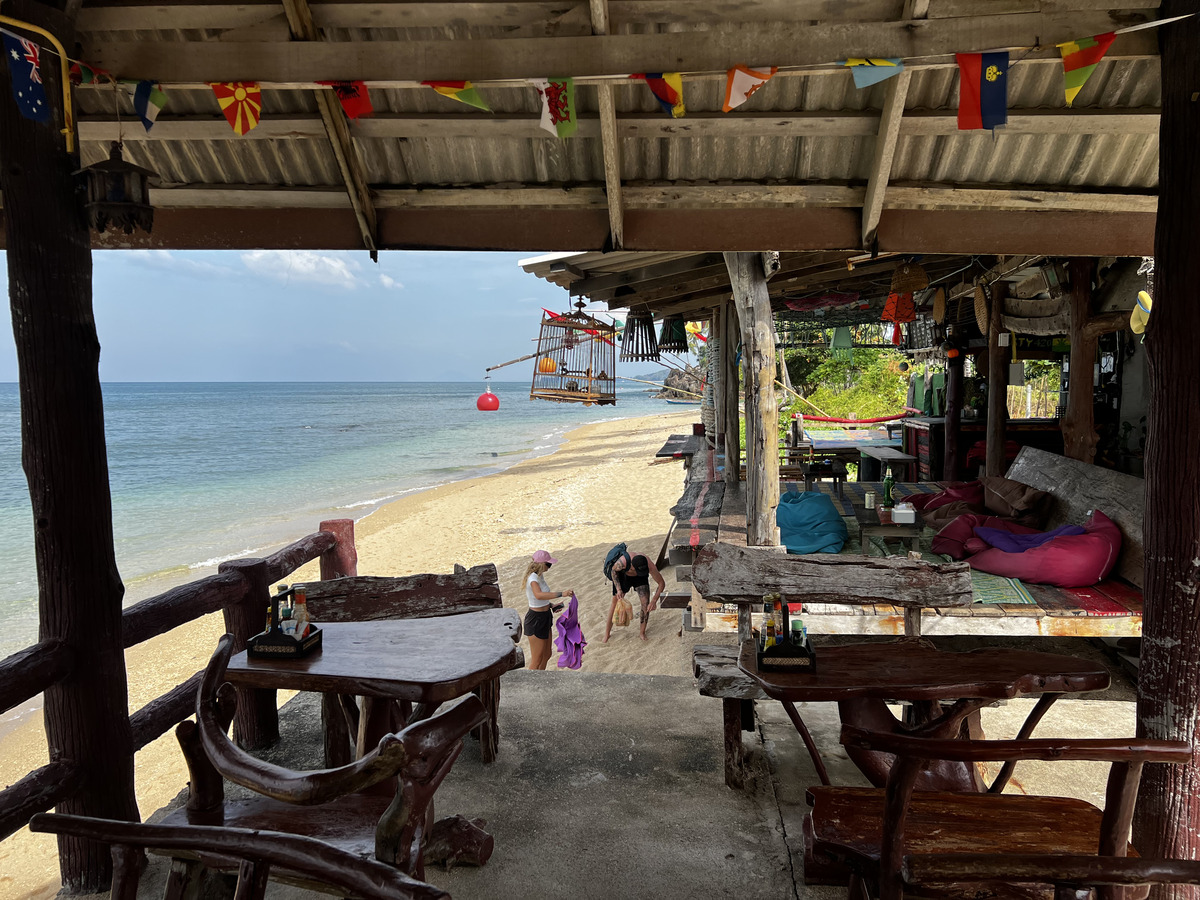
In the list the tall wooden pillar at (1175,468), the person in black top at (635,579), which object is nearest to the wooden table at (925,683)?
the tall wooden pillar at (1175,468)

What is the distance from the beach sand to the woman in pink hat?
804 millimetres

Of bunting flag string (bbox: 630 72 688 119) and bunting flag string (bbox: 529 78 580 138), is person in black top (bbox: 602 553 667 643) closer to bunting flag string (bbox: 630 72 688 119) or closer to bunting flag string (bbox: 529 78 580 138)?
bunting flag string (bbox: 529 78 580 138)

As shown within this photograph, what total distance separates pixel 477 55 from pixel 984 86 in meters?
1.73

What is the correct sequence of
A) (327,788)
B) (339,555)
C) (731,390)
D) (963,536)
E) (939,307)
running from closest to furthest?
(327,788)
(339,555)
(963,536)
(939,307)
(731,390)

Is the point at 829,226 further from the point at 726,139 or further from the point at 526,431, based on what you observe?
the point at 526,431

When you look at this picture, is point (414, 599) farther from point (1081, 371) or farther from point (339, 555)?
point (1081, 371)

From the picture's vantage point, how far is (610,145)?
3.21 m

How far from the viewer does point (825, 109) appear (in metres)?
3.29

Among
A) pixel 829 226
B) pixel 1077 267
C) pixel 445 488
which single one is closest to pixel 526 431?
pixel 445 488

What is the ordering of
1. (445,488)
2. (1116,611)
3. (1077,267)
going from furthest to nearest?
(445,488), (1077,267), (1116,611)

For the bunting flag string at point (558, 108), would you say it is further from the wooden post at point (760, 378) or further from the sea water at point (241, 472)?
the sea water at point (241, 472)

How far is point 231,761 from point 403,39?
8.61 ft

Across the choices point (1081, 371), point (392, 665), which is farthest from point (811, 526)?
point (392, 665)

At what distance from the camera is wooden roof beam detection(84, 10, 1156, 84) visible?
8.70ft
